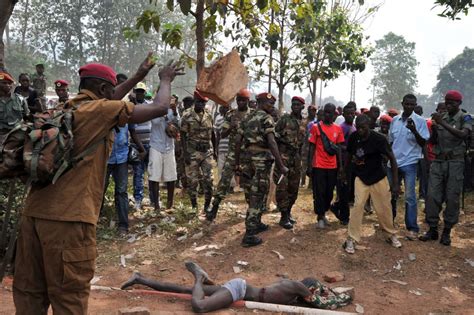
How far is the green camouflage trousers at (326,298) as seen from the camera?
3.97 meters

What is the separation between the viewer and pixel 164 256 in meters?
5.39

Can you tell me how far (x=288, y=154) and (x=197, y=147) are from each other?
1.47m

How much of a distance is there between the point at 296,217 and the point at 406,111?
2470 millimetres

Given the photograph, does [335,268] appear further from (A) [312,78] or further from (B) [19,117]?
(A) [312,78]

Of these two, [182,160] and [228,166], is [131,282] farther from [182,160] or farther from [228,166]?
[182,160]

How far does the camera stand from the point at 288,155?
637 cm

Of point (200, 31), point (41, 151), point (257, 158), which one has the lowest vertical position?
point (257, 158)

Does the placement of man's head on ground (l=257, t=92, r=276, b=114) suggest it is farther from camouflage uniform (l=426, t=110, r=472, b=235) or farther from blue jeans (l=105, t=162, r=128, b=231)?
camouflage uniform (l=426, t=110, r=472, b=235)

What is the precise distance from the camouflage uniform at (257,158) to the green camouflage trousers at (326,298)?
1635 mm

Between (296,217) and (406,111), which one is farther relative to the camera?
(296,217)

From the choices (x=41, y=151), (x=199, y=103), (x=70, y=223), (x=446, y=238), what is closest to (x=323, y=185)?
(x=446, y=238)

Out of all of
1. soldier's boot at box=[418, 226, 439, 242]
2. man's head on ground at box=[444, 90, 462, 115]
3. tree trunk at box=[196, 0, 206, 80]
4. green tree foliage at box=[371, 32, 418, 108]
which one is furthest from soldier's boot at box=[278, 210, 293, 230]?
green tree foliage at box=[371, 32, 418, 108]

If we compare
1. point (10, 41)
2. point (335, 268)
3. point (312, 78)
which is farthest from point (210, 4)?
point (10, 41)

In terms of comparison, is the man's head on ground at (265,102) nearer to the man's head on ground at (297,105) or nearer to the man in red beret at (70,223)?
the man's head on ground at (297,105)
